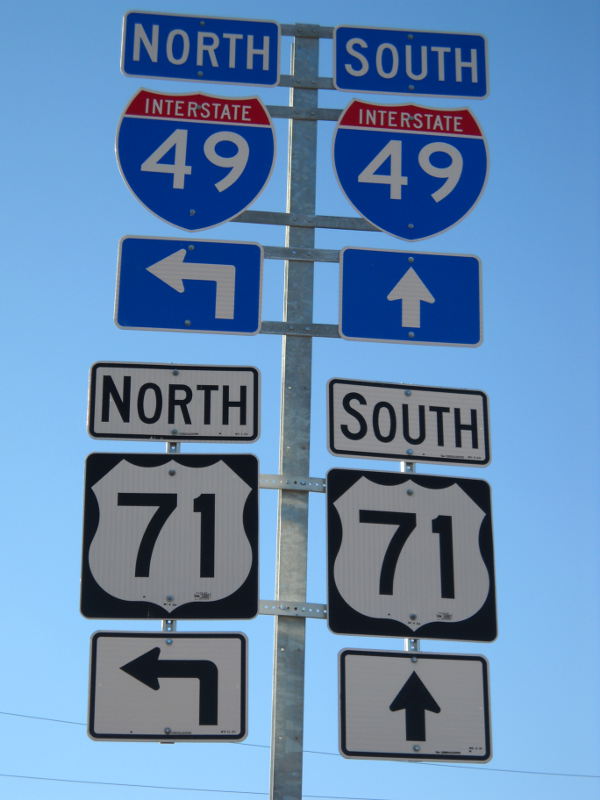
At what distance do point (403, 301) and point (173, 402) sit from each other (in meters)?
1.19

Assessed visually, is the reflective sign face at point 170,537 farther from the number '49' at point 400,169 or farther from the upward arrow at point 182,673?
the number '49' at point 400,169

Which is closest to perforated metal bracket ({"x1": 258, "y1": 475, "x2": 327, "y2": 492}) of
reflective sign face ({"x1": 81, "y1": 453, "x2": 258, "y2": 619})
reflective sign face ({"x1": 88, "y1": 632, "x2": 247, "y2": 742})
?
reflective sign face ({"x1": 81, "y1": 453, "x2": 258, "y2": 619})

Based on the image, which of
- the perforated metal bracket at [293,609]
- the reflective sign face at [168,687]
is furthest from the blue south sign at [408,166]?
the reflective sign face at [168,687]

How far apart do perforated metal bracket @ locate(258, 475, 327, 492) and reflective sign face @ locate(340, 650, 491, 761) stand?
0.73 m

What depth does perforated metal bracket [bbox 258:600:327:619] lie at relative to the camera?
5.20 metres

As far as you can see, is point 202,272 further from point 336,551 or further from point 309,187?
point 336,551

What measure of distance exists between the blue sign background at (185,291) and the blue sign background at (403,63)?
112cm

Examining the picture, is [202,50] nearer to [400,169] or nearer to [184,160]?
[184,160]

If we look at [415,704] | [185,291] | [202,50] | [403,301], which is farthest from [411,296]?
[415,704]

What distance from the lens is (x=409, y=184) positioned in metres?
6.11

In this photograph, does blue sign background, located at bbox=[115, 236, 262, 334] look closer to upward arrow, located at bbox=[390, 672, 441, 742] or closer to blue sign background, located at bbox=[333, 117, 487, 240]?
blue sign background, located at bbox=[333, 117, 487, 240]

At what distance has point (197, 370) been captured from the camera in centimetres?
541

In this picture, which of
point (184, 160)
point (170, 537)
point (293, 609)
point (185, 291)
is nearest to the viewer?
point (170, 537)

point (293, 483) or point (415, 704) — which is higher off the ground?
point (293, 483)
